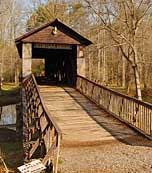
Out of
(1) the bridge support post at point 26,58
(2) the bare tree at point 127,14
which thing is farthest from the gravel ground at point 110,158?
(2) the bare tree at point 127,14

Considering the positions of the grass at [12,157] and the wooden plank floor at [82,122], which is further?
the wooden plank floor at [82,122]

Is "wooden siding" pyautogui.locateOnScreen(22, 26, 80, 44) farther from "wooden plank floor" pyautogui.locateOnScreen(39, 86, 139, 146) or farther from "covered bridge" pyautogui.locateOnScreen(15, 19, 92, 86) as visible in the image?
"wooden plank floor" pyautogui.locateOnScreen(39, 86, 139, 146)

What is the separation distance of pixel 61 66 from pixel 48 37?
6.22 meters

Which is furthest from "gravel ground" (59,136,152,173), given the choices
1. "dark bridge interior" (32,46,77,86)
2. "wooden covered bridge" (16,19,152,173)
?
"dark bridge interior" (32,46,77,86)

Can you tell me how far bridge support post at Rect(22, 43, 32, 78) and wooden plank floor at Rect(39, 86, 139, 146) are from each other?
2570 mm

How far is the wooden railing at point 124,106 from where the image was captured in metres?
10.6

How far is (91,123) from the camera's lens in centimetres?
1157

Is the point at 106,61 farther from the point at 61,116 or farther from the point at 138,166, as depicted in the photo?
the point at 138,166

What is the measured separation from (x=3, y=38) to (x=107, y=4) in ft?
78.5

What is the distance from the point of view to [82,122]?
11648mm

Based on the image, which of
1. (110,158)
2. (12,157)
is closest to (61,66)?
(12,157)

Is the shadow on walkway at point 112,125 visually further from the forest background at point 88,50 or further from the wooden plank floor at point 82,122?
the forest background at point 88,50

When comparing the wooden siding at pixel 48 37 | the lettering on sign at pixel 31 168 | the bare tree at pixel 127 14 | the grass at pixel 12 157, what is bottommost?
the grass at pixel 12 157

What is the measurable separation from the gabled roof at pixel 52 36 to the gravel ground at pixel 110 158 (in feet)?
31.6
